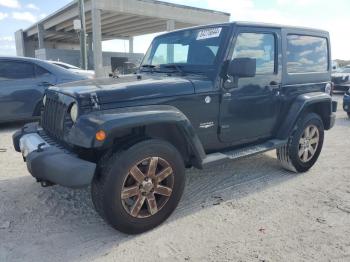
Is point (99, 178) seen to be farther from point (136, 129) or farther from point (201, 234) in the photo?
point (201, 234)

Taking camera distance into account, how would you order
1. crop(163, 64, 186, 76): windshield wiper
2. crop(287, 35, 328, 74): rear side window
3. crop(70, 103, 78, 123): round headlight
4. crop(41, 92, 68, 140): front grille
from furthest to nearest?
crop(287, 35, 328, 74): rear side window < crop(163, 64, 186, 76): windshield wiper < crop(41, 92, 68, 140): front grille < crop(70, 103, 78, 123): round headlight

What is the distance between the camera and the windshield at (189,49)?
370 centimetres

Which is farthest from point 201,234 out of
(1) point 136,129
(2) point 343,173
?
(2) point 343,173

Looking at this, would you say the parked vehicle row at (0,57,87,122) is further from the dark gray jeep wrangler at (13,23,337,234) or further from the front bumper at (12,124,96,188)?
the front bumper at (12,124,96,188)

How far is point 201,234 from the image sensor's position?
10.1ft

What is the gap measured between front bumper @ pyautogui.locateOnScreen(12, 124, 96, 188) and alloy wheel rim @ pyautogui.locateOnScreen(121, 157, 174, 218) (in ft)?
1.27

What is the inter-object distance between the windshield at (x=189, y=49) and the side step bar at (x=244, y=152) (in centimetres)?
99

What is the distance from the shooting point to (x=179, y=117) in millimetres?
3094

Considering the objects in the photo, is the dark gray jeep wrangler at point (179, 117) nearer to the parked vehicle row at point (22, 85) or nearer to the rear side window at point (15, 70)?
the parked vehicle row at point (22, 85)

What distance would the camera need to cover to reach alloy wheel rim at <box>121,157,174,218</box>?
9.71ft

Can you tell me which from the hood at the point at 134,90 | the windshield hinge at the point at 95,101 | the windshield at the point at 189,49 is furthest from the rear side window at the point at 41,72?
the windshield hinge at the point at 95,101

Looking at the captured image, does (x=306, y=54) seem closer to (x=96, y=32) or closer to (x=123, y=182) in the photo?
(x=123, y=182)

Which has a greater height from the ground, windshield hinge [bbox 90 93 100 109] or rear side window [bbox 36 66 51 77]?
rear side window [bbox 36 66 51 77]

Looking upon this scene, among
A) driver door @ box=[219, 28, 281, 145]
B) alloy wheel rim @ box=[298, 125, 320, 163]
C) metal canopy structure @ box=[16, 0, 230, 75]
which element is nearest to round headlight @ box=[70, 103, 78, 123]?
driver door @ box=[219, 28, 281, 145]
